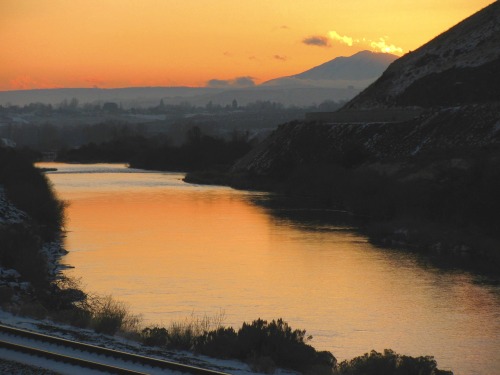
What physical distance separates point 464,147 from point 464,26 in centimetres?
3455

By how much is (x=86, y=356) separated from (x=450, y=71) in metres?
71.1

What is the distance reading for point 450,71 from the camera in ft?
265

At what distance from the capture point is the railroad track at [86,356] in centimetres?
1255

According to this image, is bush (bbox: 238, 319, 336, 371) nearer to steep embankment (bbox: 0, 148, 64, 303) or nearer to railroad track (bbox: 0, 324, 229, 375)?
railroad track (bbox: 0, 324, 229, 375)

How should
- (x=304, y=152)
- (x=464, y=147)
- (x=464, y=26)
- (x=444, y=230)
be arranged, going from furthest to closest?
(x=464, y=26) → (x=304, y=152) → (x=464, y=147) → (x=444, y=230)

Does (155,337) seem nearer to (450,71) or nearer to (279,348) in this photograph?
(279,348)

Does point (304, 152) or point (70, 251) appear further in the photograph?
point (304, 152)

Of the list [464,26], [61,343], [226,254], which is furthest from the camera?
[464,26]

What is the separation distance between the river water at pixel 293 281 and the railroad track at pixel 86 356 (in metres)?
5.40

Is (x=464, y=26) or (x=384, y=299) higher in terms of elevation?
(x=464, y=26)

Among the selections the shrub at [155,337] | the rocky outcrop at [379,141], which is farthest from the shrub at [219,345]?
the rocky outcrop at [379,141]

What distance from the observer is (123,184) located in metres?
68.9

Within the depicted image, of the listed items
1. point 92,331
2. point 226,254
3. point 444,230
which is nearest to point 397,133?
point 444,230

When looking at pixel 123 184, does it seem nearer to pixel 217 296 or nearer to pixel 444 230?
pixel 444 230
